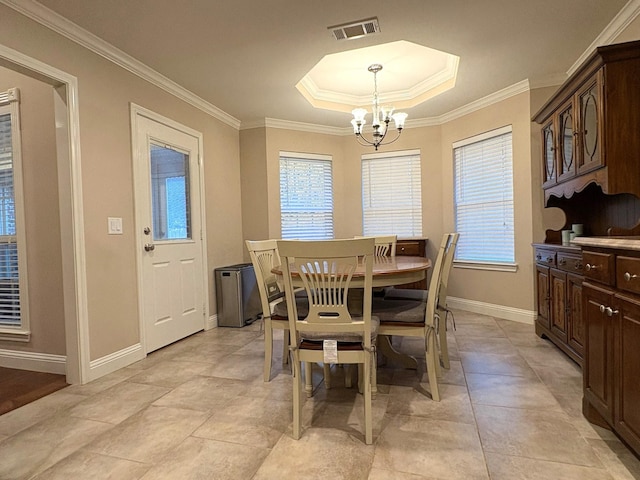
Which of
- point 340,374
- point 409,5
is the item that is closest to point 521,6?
point 409,5

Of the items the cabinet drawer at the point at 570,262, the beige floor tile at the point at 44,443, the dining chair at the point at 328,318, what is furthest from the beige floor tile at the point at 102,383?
the cabinet drawer at the point at 570,262

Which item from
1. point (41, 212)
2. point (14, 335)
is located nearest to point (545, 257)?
point (41, 212)

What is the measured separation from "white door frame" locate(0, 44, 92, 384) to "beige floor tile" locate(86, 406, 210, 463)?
32.6 inches

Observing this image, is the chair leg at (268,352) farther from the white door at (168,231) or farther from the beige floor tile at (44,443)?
the white door at (168,231)

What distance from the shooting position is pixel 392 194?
5.10 m

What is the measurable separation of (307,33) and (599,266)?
238 centimetres

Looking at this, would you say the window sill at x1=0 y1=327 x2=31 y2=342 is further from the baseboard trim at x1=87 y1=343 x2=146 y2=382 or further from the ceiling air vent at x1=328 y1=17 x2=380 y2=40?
the ceiling air vent at x1=328 y1=17 x2=380 y2=40

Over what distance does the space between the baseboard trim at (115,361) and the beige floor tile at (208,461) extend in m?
1.26

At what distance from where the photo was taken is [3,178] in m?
2.99

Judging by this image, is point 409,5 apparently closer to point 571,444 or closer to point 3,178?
Result: point 571,444

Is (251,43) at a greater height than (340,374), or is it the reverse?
(251,43)

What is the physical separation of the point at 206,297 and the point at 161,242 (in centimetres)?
92

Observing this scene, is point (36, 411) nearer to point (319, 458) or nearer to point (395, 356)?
point (319, 458)

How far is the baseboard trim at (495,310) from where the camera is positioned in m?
3.88
